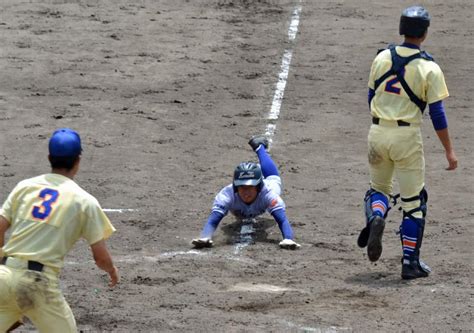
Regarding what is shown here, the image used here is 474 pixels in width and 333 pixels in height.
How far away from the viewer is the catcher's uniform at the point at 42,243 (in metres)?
7.05

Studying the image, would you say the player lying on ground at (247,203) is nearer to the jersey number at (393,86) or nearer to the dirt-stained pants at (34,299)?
the jersey number at (393,86)

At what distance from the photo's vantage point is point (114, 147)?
1449 centimetres

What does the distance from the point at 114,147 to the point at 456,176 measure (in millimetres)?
4142

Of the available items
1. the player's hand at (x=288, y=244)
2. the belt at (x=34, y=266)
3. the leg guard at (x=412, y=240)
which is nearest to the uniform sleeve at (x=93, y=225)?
the belt at (x=34, y=266)

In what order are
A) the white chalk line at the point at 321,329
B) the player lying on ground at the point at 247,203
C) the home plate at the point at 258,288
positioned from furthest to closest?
the player lying on ground at the point at 247,203 < the home plate at the point at 258,288 < the white chalk line at the point at 321,329

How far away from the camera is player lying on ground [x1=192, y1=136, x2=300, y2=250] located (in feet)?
36.5

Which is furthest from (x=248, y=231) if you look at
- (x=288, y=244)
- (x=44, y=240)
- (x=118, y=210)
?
(x=44, y=240)

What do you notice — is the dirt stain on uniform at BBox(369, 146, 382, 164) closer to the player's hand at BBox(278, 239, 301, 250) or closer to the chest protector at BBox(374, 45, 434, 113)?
the chest protector at BBox(374, 45, 434, 113)

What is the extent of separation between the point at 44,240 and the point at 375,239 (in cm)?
344

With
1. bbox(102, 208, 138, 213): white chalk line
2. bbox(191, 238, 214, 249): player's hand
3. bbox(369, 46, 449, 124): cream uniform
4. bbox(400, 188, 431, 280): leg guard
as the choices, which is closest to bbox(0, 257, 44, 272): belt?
bbox(369, 46, 449, 124): cream uniform

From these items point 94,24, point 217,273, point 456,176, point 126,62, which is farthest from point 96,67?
point 217,273

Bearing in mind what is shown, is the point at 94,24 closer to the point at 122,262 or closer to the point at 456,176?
the point at 456,176

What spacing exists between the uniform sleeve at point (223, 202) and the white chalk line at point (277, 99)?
342 mm

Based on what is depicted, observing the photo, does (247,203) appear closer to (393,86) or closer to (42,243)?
(393,86)
